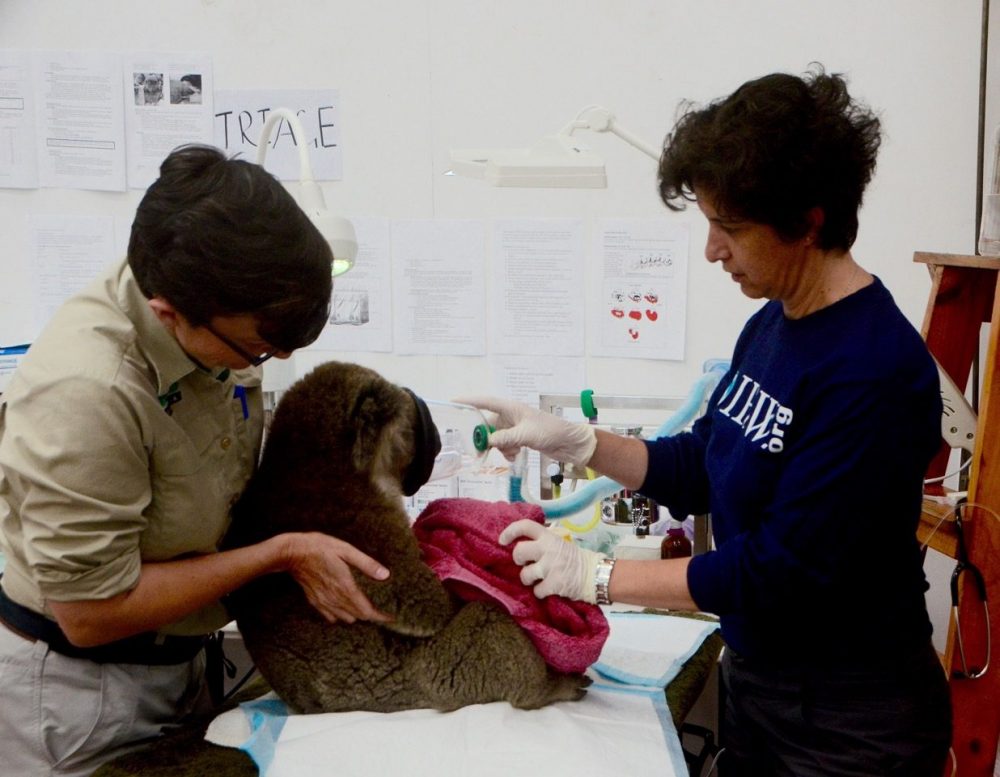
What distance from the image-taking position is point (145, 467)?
110 cm

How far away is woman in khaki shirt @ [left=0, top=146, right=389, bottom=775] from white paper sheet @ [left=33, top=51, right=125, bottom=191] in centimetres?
157

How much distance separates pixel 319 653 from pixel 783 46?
1890mm

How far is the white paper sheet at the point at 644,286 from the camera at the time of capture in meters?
2.43

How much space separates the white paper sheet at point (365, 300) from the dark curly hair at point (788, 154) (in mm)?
1455

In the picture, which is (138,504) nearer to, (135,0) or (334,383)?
(334,383)

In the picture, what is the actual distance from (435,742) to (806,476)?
61 cm

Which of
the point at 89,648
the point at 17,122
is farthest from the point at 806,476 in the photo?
the point at 17,122

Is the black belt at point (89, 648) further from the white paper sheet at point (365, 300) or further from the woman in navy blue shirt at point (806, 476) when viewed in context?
the white paper sheet at point (365, 300)

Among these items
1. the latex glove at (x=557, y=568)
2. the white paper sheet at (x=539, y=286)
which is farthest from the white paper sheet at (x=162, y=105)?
the latex glove at (x=557, y=568)

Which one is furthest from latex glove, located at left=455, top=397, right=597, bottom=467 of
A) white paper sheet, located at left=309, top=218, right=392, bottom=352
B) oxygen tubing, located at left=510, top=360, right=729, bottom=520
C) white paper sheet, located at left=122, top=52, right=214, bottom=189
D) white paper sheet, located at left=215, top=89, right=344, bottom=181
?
white paper sheet, located at left=122, top=52, right=214, bottom=189

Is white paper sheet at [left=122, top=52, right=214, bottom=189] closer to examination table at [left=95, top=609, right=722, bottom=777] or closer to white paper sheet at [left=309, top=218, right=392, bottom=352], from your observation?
white paper sheet at [left=309, top=218, right=392, bottom=352]

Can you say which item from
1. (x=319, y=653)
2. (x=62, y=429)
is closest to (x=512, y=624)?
(x=319, y=653)

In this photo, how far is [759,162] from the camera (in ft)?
3.62

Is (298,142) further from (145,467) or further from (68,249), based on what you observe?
(68,249)
